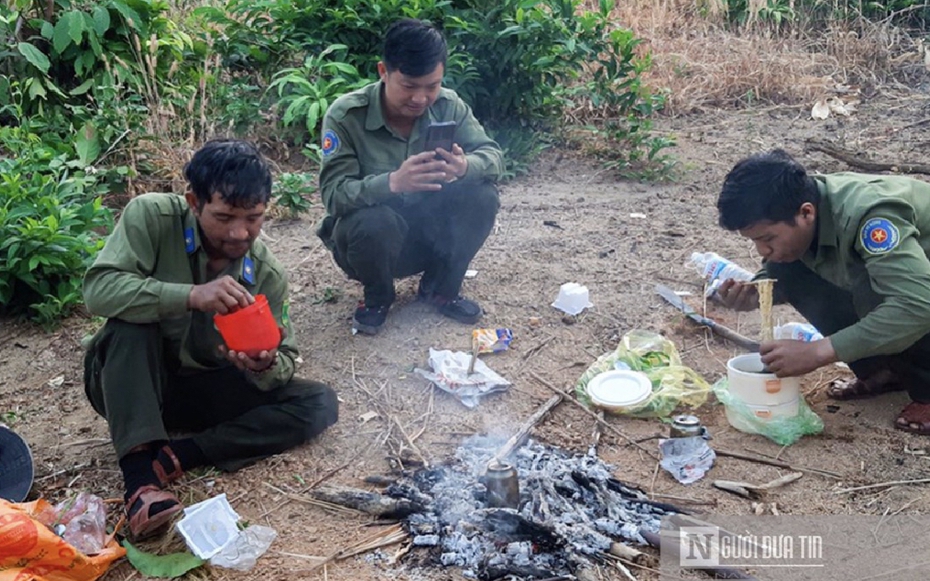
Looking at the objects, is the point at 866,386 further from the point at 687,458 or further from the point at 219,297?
the point at 219,297

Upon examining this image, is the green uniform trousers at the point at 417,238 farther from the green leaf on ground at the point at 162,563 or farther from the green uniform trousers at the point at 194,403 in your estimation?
the green leaf on ground at the point at 162,563

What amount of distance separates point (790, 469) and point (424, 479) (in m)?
1.36

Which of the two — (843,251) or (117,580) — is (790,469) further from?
(117,580)

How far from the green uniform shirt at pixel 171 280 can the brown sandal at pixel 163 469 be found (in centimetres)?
31

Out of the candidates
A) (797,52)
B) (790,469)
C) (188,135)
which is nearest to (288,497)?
(790,469)

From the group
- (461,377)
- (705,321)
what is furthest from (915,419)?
(461,377)

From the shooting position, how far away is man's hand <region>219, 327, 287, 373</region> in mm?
2910

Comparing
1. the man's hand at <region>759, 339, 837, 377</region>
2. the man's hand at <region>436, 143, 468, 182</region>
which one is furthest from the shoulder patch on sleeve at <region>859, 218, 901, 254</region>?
the man's hand at <region>436, 143, 468, 182</region>

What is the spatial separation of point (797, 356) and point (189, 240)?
223 centimetres

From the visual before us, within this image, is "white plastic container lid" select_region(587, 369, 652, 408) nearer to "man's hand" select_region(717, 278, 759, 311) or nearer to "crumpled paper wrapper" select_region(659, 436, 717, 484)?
"crumpled paper wrapper" select_region(659, 436, 717, 484)

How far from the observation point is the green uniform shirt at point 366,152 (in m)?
3.98

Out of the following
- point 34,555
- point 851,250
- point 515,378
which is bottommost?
point 515,378

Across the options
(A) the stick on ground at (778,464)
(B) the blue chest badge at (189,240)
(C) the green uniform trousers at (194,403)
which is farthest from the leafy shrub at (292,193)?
(A) the stick on ground at (778,464)

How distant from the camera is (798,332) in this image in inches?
154
